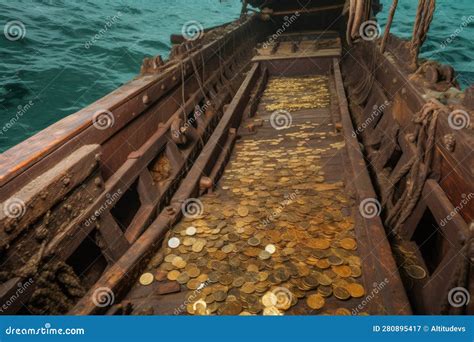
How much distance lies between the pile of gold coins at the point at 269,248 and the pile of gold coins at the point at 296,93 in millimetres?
2451

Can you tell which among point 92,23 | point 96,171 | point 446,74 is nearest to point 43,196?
point 96,171

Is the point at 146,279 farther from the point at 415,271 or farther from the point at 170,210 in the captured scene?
the point at 415,271

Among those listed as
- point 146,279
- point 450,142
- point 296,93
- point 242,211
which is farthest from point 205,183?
point 296,93

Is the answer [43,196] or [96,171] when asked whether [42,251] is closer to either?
[43,196]

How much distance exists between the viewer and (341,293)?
2230 mm

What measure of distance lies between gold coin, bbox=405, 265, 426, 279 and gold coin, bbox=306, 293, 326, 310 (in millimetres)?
836

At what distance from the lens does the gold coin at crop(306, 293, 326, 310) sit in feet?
7.13

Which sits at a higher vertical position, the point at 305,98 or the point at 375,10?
the point at 375,10

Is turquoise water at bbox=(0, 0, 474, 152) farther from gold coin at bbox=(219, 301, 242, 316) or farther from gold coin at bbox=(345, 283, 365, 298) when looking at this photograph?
gold coin at bbox=(345, 283, 365, 298)

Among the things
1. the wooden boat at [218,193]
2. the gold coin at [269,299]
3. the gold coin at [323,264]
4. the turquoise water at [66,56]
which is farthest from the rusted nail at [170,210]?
the turquoise water at [66,56]

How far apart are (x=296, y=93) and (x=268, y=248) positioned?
16.6ft

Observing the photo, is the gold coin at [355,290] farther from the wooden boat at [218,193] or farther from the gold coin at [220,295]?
the gold coin at [220,295]

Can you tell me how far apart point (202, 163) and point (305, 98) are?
12.2 ft

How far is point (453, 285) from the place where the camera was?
6.52 feet
